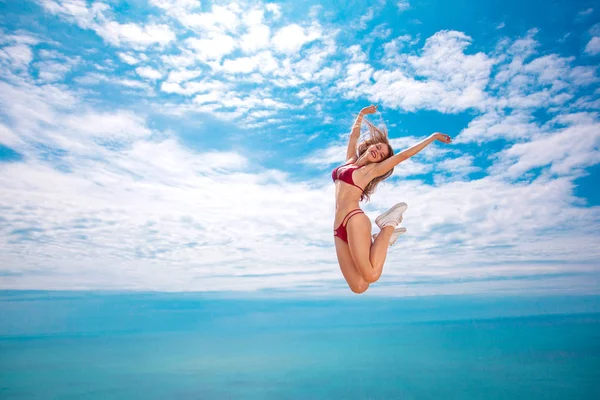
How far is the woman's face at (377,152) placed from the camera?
4.49 meters

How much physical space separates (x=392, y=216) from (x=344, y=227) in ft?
1.77

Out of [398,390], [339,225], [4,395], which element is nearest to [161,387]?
[4,395]

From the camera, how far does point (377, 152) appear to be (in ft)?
14.7

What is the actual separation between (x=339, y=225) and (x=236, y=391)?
183 meters

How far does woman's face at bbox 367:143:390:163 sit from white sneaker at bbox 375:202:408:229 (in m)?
0.57

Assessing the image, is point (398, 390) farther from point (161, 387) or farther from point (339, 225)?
point (339, 225)

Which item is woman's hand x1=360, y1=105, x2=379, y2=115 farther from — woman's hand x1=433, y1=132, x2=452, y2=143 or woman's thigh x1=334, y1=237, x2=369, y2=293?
woman's thigh x1=334, y1=237, x2=369, y2=293

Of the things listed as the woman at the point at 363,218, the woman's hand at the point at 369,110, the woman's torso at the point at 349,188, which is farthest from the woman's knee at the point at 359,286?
the woman's hand at the point at 369,110

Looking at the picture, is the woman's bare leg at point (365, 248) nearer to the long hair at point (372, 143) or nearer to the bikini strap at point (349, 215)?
the bikini strap at point (349, 215)

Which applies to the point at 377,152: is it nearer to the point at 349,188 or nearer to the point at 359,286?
the point at 349,188

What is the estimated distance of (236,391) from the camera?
16862 cm

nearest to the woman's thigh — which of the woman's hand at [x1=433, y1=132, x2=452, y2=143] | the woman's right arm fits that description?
the woman's right arm

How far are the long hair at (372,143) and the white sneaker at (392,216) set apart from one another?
332mm

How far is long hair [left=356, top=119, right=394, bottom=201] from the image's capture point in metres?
4.63
